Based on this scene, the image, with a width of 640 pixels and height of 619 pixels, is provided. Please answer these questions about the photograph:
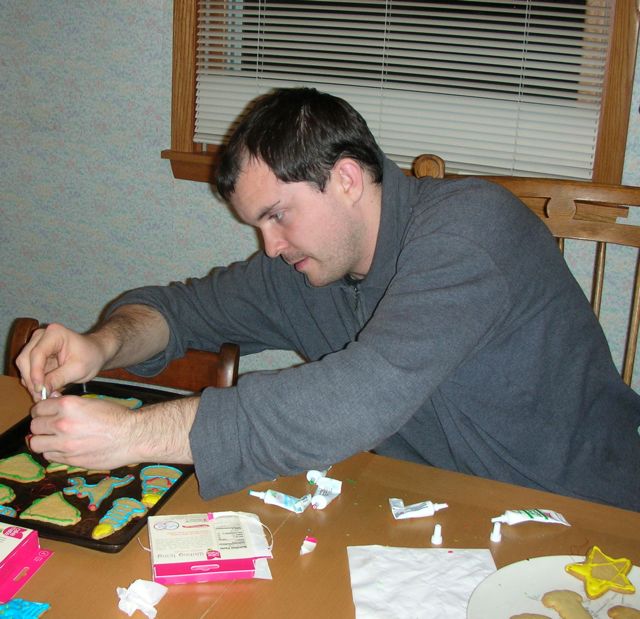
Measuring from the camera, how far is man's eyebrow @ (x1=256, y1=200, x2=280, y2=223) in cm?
108

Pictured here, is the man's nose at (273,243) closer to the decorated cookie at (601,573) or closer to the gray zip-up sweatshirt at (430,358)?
the gray zip-up sweatshirt at (430,358)

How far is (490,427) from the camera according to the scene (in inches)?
43.8

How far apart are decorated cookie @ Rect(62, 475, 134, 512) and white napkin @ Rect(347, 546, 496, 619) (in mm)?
333

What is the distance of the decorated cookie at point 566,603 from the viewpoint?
739 millimetres

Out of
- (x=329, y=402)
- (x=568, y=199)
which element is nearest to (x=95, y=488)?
(x=329, y=402)

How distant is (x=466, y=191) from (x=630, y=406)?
0.49m

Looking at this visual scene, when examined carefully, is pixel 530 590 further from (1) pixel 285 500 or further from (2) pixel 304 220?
(2) pixel 304 220

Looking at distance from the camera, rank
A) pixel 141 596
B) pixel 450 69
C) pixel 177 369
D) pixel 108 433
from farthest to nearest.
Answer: pixel 450 69
pixel 177 369
pixel 108 433
pixel 141 596

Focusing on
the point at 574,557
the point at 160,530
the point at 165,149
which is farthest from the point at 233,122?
the point at 574,557

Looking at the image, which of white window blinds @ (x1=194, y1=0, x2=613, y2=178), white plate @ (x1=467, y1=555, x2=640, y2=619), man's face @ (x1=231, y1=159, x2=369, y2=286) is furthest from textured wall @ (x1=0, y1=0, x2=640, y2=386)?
white plate @ (x1=467, y1=555, x2=640, y2=619)

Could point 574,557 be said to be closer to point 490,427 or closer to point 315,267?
point 490,427

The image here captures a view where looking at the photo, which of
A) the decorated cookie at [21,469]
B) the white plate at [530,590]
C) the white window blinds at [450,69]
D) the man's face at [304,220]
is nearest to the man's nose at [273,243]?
the man's face at [304,220]

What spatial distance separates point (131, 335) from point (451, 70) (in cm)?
108

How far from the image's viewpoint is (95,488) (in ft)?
3.08
